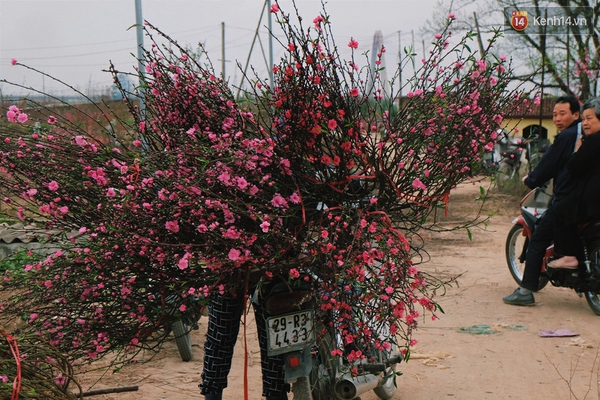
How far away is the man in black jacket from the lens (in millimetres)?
6168

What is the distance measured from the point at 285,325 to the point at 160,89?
124 cm

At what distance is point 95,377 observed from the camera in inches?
194

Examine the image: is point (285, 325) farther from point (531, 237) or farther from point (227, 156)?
point (531, 237)

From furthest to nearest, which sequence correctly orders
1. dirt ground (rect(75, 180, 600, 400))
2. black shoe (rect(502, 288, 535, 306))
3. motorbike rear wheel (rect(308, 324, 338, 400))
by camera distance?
1. black shoe (rect(502, 288, 535, 306))
2. dirt ground (rect(75, 180, 600, 400))
3. motorbike rear wheel (rect(308, 324, 338, 400))

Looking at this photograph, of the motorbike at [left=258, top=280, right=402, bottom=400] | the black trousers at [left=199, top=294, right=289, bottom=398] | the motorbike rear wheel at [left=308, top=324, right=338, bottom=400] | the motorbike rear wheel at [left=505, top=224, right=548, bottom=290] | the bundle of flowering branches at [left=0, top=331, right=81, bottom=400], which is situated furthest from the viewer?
the motorbike rear wheel at [left=505, top=224, right=548, bottom=290]

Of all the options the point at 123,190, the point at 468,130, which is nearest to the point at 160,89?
the point at 123,190

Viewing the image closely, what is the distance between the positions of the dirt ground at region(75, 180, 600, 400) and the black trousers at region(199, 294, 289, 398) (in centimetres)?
10

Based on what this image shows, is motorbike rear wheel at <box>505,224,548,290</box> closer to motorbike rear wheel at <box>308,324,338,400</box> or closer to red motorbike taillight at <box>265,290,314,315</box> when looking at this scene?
motorbike rear wheel at <box>308,324,338,400</box>

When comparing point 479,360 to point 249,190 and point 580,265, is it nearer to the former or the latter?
point 580,265

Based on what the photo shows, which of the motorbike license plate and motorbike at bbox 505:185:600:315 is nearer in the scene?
the motorbike license plate

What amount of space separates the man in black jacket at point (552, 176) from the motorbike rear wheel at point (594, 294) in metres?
0.41

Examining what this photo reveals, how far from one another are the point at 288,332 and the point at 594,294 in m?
3.87

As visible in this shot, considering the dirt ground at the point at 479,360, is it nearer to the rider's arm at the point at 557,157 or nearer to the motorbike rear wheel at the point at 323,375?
the motorbike rear wheel at the point at 323,375

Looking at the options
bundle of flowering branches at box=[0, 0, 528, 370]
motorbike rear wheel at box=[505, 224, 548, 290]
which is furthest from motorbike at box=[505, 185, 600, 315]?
bundle of flowering branches at box=[0, 0, 528, 370]
